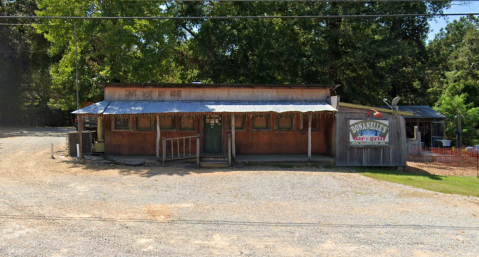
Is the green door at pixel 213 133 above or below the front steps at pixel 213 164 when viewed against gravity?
above

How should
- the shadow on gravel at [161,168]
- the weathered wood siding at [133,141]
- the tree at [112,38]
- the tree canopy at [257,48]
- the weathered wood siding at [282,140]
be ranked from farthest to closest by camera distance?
the tree canopy at [257,48]
the tree at [112,38]
the weathered wood siding at [282,140]
the weathered wood siding at [133,141]
the shadow on gravel at [161,168]

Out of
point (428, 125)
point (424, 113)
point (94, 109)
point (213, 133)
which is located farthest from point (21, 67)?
point (428, 125)

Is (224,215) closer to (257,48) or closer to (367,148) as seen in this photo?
(367,148)

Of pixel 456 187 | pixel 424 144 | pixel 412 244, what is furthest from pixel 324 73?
pixel 412 244

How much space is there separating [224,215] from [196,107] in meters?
7.09

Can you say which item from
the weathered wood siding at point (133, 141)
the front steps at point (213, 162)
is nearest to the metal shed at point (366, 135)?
the front steps at point (213, 162)

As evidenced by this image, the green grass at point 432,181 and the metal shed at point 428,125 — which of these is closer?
the green grass at point 432,181

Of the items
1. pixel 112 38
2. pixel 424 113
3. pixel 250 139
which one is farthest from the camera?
pixel 424 113

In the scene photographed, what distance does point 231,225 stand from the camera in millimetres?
6809

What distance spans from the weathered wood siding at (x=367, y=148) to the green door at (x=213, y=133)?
5209 millimetres

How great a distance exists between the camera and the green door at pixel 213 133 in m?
15.0

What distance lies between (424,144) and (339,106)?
12.0 metres

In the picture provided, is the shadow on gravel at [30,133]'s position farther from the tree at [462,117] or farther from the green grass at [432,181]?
the tree at [462,117]

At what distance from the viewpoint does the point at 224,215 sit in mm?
7469
